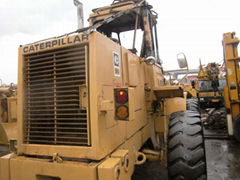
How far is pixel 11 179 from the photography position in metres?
2.06

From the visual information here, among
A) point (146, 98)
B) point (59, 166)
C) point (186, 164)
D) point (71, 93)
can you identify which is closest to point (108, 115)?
point (71, 93)

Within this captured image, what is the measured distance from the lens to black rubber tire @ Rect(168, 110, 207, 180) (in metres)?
2.38

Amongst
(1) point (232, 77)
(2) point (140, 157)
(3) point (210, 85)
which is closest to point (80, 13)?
(2) point (140, 157)

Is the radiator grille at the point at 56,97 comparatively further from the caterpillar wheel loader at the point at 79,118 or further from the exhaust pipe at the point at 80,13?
the exhaust pipe at the point at 80,13

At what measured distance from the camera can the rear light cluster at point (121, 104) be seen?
6.26ft

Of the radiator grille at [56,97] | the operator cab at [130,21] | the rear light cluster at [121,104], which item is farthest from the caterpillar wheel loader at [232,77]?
the radiator grille at [56,97]

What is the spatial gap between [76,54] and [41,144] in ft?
3.31

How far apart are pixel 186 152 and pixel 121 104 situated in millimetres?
1130

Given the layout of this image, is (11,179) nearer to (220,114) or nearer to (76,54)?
(76,54)

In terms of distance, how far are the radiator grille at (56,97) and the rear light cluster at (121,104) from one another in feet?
1.00

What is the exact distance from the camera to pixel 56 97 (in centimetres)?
204

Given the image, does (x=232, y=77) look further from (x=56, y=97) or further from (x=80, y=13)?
(x=56, y=97)

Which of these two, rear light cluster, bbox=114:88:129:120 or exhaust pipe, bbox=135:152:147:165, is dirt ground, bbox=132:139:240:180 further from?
rear light cluster, bbox=114:88:129:120

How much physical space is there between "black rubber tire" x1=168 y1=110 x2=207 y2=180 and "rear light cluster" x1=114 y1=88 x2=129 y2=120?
100 centimetres
